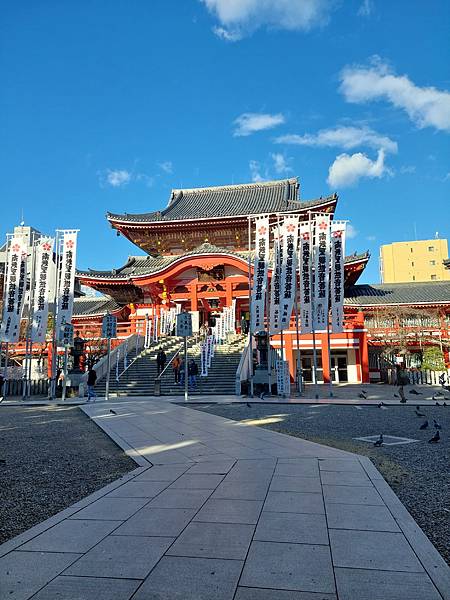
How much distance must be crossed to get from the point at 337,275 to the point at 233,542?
15025 millimetres

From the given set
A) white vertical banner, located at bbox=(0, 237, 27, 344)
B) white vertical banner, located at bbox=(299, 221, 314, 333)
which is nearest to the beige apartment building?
white vertical banner, located at bbox=(299, 221, 314, 333)

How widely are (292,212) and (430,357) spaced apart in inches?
519

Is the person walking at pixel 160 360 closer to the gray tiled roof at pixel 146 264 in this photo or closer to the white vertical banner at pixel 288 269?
the white vertical banner at pixel 288 269

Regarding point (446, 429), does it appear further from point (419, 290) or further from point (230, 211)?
point (230, 211)

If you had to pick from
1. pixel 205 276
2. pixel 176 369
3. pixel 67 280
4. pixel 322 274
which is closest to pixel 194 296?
pixel 205 276

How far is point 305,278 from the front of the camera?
59.8ft

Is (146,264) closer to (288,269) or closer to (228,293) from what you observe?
(228,293)

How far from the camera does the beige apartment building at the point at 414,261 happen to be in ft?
225

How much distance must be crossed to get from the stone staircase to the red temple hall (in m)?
4.19

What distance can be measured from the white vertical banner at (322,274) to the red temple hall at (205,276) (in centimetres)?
960

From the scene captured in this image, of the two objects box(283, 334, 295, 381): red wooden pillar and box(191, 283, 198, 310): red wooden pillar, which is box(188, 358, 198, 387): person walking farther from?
box(191, 283, 198, 310): red wooden pillar

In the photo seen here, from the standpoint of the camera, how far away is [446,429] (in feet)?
31.1

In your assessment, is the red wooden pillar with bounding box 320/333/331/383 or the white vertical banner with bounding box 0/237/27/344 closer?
the white vertical banner with bounding box 0/237/27/344

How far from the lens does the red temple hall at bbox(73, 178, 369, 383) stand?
28031 mm
